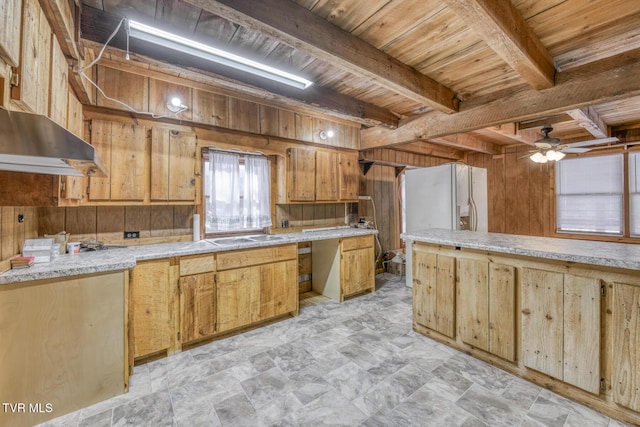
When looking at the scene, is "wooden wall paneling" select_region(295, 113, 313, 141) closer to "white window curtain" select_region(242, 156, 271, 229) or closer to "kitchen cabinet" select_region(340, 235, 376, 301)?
"white window curtain" select_region(242, 156, 271, 229)

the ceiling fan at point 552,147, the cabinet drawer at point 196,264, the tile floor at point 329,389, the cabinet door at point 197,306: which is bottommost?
the tile floor at point 329,389

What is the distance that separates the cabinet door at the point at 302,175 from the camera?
3605 mm

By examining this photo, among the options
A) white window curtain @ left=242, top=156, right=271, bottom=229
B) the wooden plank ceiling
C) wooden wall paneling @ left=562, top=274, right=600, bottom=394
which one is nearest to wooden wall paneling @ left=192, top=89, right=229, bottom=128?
white window curtain @ left=242, top=156, right=271, bottom=229

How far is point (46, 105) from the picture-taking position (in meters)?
1.41

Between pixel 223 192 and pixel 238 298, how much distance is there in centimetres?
125

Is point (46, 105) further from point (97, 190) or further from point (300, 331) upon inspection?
point (300, 331)

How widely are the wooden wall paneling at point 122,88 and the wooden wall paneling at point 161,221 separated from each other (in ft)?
3.29

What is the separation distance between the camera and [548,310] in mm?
2023

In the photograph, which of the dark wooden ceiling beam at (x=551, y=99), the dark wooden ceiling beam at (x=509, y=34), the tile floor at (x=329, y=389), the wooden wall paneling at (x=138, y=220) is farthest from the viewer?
the wooden wall paneling at (x=138, y=220)

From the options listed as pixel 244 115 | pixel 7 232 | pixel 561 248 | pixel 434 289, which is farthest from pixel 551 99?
pixel 7 232

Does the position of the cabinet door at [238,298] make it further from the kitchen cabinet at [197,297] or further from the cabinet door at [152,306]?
the cabinet door at [152,306]

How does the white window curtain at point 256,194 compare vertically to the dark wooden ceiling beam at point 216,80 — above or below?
below

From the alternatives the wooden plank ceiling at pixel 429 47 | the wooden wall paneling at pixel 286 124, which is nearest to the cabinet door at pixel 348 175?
the wooden wall paneling at pixel 286 124

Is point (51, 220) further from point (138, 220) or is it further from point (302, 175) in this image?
point (302, 175)
